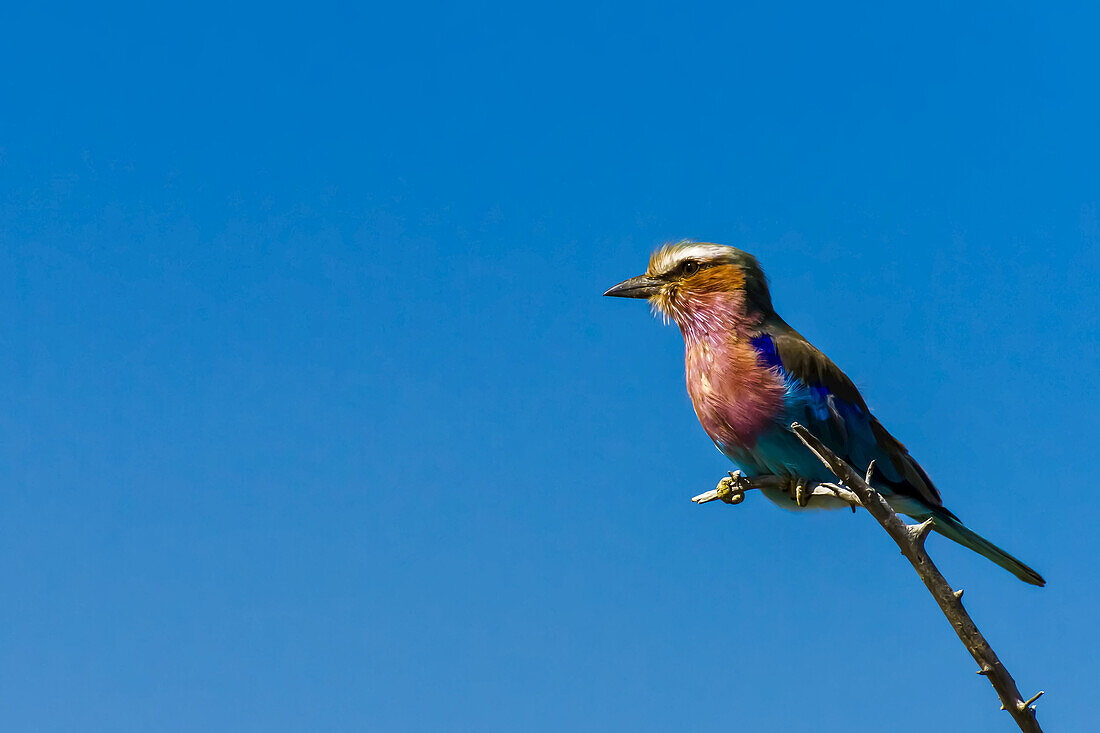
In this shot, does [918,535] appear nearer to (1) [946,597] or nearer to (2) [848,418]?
(1) [946,597]

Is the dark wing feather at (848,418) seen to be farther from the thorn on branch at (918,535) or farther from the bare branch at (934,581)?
the thorn on branch at (918,535)

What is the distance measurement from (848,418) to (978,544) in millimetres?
1052

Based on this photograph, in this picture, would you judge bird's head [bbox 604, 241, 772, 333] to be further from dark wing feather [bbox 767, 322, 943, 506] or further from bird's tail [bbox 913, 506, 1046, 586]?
bird's tail [bbox 913, 506, 1046, 586]

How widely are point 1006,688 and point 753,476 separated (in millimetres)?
2703

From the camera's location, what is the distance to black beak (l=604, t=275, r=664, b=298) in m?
7.67

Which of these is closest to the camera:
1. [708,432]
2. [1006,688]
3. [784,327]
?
[1006,688]

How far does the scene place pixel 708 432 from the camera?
22.2ft

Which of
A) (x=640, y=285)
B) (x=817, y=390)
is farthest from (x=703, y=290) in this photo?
(x=817, y=390)

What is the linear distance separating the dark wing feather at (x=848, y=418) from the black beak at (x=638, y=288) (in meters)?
0.94

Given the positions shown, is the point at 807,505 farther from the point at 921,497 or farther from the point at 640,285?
the point at 640,285

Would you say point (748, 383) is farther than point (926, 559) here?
Yes

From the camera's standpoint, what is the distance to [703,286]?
24.2 ft

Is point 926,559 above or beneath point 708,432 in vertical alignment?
beneath

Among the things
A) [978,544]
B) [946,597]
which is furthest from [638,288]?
[946,597]
